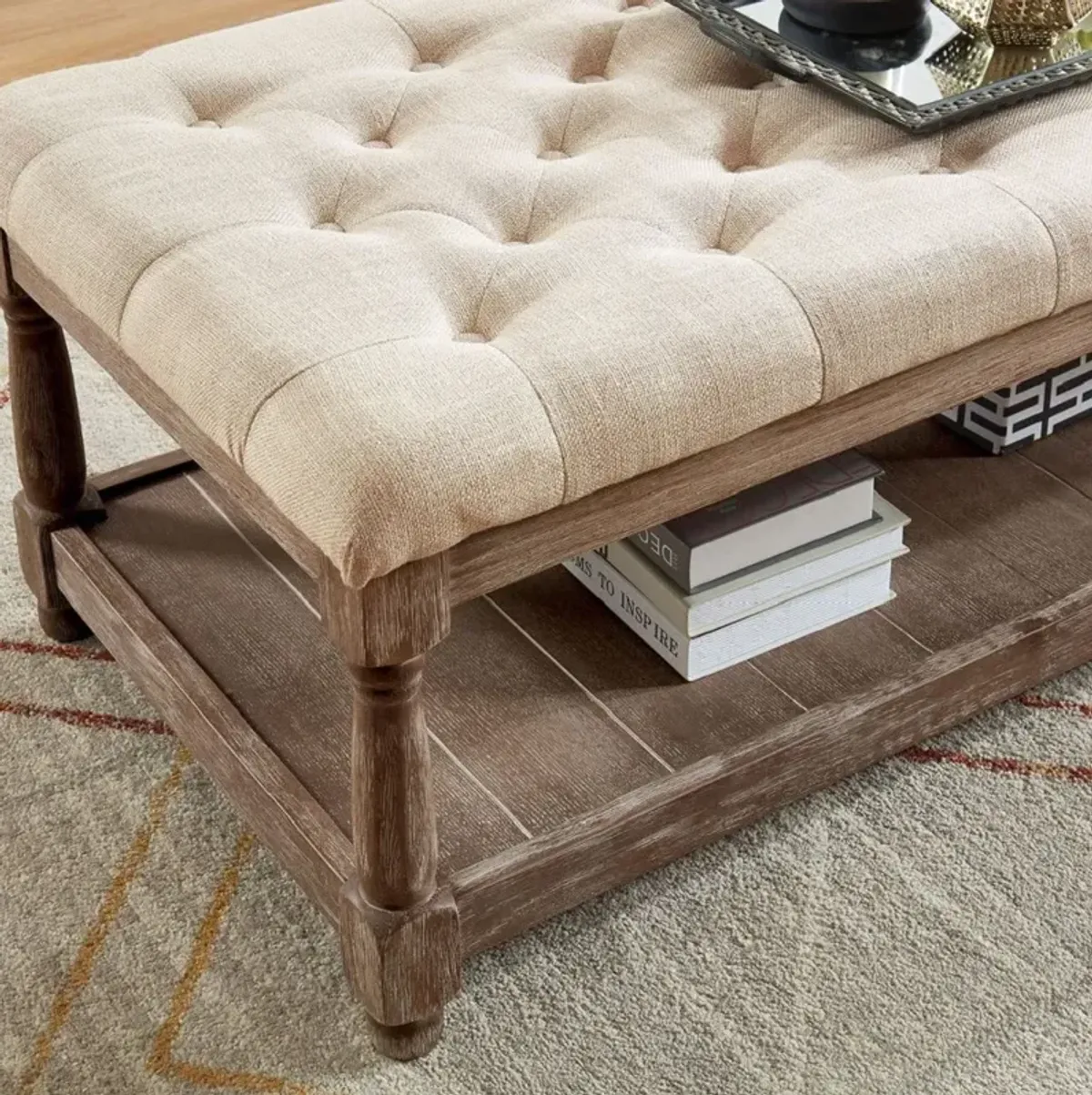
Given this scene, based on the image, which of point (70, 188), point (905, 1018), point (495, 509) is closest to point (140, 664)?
Answer: point (70, 188)

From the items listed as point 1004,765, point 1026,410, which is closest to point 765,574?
point 1004,765

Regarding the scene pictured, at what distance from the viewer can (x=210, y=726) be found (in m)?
1.10

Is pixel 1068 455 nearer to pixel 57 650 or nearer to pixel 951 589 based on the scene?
pixel 951 589

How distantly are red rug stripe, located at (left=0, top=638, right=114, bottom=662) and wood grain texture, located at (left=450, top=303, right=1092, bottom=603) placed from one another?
51 centimetres

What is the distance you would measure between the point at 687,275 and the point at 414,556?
8.9 inches

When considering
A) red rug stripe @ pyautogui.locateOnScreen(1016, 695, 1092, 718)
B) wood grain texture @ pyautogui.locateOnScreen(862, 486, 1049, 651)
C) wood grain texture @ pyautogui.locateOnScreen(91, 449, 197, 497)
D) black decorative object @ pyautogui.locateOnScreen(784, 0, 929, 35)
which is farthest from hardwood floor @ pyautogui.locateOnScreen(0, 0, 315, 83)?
red rug stripe @ pyautogui.locateOnScreen(1016, 695, 1092, 718)

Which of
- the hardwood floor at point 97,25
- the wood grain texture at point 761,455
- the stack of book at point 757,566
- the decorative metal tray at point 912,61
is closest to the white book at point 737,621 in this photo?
the stack of book at point 757,566

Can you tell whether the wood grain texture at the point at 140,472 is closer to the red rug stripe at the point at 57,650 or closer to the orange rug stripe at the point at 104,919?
the red rug stripe at the point at 57,650

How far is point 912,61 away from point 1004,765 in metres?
0.48

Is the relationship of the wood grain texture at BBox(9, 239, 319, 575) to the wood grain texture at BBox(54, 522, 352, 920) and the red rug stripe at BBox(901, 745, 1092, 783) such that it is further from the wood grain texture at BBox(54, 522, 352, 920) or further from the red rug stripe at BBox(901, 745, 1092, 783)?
the red rug stripe at BBox(901, 745, 1092, 783)

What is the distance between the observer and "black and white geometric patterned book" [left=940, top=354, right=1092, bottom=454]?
1349 millimetres

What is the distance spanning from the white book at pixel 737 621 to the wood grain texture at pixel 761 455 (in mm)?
210

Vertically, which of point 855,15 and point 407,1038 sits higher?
point 855,15

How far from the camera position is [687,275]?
0.94 m
